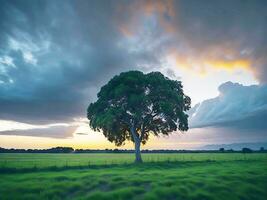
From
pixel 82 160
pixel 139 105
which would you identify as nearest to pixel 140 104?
pixel 139 105

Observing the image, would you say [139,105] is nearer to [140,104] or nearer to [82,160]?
[140,104]

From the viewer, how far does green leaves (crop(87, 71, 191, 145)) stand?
47438mm

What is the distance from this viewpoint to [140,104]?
48656 mm

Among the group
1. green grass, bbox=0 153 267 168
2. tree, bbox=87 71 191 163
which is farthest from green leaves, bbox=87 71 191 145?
green grass, bbox=0 153 267 168

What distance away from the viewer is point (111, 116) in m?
44.9

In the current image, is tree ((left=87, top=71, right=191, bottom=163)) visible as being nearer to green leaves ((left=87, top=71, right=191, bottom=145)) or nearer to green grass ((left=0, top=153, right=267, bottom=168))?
green leaves ((left=87, top=71, right=191, bottom=145))

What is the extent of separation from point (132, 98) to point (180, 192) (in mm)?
26783

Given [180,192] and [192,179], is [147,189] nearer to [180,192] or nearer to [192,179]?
[180,192]

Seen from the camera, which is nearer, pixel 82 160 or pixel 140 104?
pixel 140 104

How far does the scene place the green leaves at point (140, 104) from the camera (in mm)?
47438

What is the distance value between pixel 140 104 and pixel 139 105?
28 cm

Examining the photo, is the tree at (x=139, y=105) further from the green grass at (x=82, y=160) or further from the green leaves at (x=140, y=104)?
the green grass at (x=82, y=160)

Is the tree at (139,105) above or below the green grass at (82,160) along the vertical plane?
above

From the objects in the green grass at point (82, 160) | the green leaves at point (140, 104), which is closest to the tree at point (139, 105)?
the green leaves at point (140, 104)
